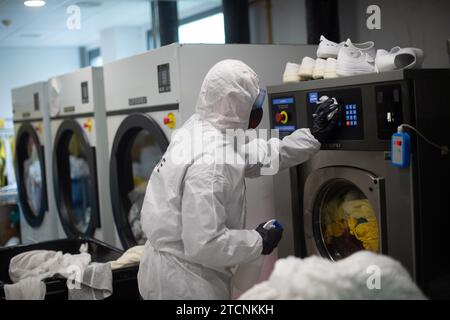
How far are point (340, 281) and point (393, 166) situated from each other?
77cm

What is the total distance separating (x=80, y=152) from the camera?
4129 mm

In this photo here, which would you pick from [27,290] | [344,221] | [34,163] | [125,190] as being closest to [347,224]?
[344,221]

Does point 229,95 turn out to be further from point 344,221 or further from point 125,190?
point 125,190

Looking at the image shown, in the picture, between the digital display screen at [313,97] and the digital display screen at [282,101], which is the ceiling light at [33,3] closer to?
the digital display screen at [282,101]

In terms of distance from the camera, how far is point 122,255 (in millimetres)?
2646

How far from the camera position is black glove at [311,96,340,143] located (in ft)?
6.61

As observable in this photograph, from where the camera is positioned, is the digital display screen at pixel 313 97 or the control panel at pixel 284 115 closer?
the digital display screen at pixel 313 97

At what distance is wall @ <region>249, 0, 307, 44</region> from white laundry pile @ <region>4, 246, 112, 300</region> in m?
1.77

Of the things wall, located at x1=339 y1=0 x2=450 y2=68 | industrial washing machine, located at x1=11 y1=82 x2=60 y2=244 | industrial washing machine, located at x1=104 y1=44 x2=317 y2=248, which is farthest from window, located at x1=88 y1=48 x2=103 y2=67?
wall, located at x1=339 y1=0 x2=450 y2=68

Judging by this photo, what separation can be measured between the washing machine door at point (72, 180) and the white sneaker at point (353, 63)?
6.17 ft

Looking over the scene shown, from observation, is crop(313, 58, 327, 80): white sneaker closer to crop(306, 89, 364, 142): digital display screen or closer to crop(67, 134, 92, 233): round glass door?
crop(306, 89, 364, 142): digital display screen

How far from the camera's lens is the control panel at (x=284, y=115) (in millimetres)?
Answer: 2217

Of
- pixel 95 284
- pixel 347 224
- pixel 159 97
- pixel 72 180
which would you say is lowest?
pixel 95 284

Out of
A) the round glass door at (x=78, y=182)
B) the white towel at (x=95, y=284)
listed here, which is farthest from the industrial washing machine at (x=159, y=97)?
the round glass door at (x=78, y=182)
